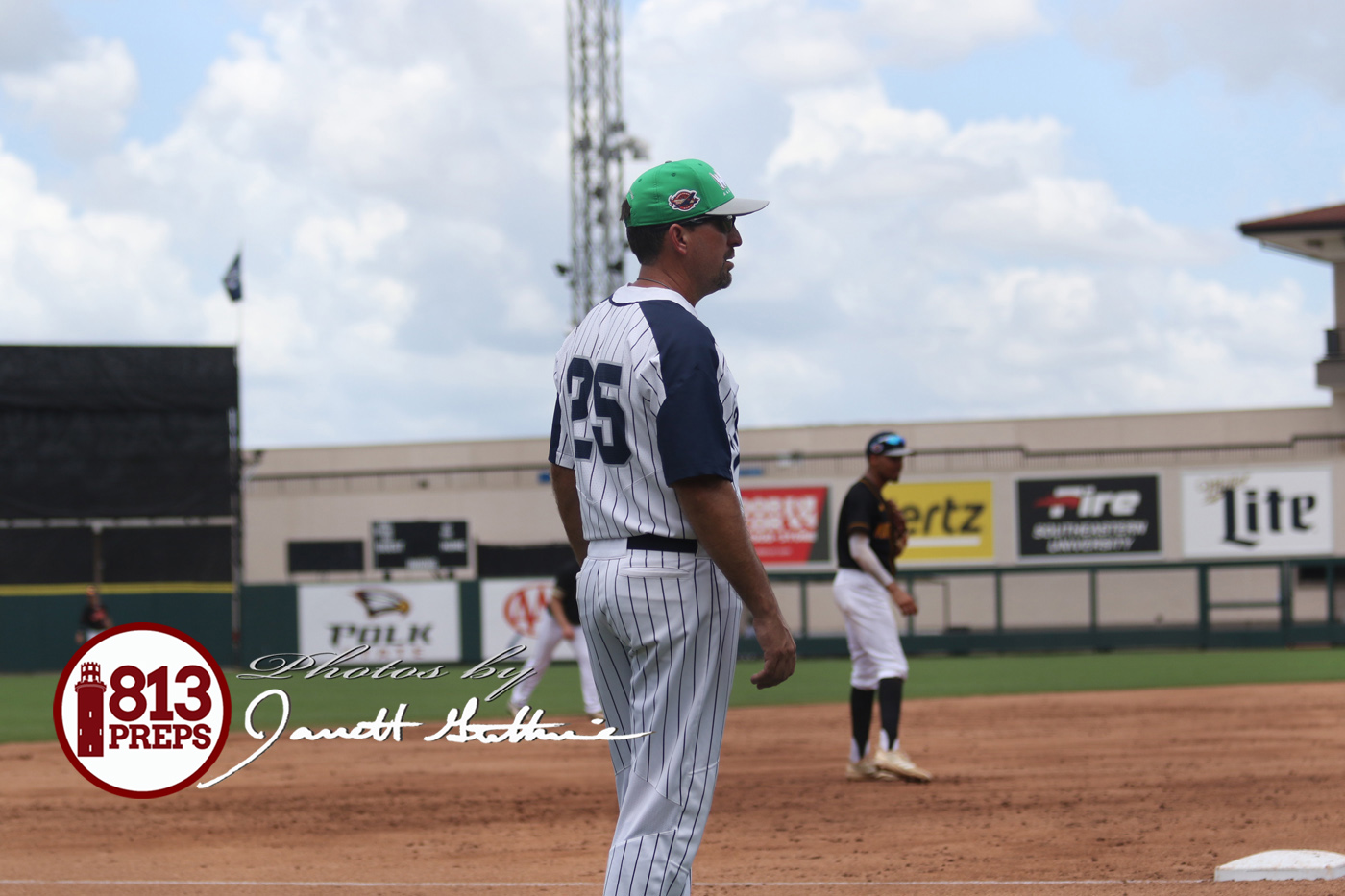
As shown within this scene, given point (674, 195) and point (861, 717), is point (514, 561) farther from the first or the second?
point (674, 195)

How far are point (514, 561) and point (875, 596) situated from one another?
22.4 m

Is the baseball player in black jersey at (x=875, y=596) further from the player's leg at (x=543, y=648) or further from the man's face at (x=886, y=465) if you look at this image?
the player's leg at (x=543, y=648)

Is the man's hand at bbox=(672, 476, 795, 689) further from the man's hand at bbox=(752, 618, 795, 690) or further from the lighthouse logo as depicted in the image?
the lighthouse logo

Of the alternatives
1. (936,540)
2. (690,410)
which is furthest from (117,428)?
(690,410)

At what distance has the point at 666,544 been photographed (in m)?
3.13

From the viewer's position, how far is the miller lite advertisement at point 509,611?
2317cm

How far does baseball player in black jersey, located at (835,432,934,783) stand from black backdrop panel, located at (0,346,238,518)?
17844 mm

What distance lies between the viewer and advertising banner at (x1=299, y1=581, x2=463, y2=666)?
2362 cm

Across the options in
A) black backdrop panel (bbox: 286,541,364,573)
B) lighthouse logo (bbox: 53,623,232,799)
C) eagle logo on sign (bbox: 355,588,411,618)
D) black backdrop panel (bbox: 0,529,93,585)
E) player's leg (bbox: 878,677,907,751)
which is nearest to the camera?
lighthouse logo (bbox: 53,623,232,799)

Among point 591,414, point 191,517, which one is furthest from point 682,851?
point 191,517

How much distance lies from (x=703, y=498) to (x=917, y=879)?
9.55 ft

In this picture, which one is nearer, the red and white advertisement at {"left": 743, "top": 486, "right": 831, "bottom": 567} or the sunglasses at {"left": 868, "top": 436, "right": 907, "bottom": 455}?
the sunglasses at {"left": 868, "top": 436, "right": 907, "bottom": 455}

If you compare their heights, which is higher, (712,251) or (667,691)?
(712,251)

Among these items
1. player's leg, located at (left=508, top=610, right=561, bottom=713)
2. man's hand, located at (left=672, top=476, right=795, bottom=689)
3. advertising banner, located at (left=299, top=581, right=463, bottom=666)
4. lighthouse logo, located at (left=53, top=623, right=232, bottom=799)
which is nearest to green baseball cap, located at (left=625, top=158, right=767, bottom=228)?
man's hand, located at (left=672, top=476, right=795, bottom=689)
